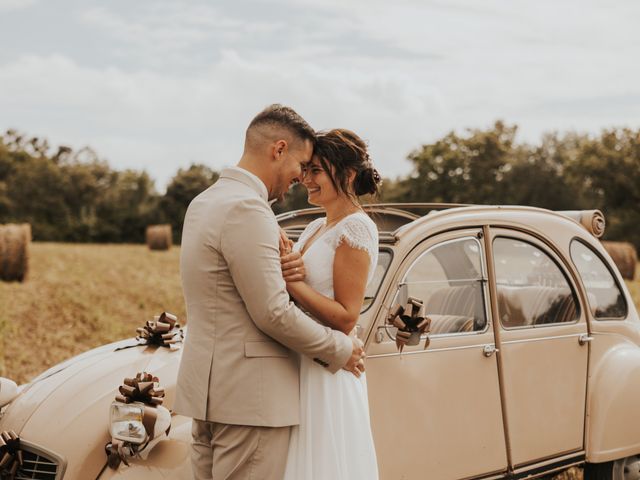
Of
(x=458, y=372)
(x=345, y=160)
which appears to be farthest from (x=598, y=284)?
(x=345, y=160)

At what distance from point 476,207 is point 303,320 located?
1.98 meters

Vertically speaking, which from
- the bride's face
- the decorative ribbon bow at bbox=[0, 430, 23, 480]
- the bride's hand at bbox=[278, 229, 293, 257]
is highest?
the bride's face

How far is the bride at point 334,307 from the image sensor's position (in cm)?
318

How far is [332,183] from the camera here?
3.54 metres

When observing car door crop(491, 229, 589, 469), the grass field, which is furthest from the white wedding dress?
the grass field

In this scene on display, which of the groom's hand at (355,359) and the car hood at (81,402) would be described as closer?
the groom's hand at (355,359)

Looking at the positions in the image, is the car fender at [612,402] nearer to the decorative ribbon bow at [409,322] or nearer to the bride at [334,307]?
the decorative ribbon bow at [409,322]

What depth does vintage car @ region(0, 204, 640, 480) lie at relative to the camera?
362 cm

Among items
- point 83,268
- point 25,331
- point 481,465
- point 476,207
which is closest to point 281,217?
point 476,207

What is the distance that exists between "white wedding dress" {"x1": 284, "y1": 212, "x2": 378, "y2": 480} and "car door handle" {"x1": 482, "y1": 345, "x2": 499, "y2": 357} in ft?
3.88

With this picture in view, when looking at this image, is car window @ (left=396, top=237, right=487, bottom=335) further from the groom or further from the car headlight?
the car headlight

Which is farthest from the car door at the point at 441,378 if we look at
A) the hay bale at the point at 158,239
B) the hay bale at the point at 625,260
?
the hay bale at the point at 158,239

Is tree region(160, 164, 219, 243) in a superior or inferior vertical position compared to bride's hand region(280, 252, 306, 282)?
superior

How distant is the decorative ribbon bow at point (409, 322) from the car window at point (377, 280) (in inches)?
6.2
